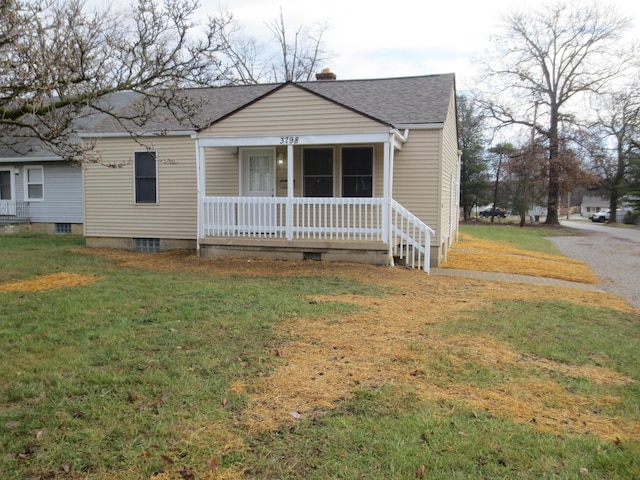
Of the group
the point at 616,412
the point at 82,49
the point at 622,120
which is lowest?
the point at 616,412

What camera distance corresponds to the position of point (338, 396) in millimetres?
3705

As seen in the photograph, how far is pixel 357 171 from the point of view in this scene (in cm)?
1170

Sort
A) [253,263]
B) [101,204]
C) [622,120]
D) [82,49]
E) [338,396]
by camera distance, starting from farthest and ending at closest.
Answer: [622,120] < [101,204] < [253,263] < [82,49] < [338,396]

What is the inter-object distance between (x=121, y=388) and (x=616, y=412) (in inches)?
147

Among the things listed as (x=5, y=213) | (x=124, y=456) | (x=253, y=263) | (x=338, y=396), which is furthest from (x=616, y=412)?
(x=5, y=213)

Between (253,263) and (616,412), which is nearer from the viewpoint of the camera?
(616,412)

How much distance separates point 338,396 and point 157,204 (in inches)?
422

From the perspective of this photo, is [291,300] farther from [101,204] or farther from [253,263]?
[101,204]

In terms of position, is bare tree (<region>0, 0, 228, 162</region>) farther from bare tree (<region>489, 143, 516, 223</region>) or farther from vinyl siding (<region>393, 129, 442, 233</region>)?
bare tree (<region>489, 143, 516, 223</region>)

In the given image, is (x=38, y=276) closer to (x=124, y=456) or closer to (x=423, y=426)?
(x=124, y=456)

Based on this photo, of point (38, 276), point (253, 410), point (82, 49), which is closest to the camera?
point (253, 410)

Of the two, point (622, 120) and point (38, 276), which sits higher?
point (622, 120)

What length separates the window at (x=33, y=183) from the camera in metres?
18.9

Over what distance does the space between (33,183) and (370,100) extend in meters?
14.2
